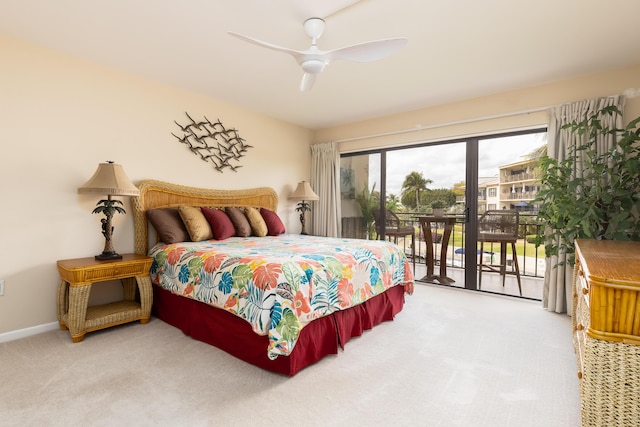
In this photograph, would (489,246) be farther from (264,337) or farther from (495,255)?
(264,337)

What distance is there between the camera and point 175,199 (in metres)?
3.78

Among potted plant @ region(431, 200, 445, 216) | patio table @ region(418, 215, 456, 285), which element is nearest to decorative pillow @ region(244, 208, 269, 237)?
patio table @ region(418, 215, 456, 285)

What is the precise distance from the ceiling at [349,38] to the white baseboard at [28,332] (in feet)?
7.93

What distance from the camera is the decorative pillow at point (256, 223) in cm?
405

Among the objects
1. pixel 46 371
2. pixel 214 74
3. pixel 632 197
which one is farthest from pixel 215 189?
pixel 632 197

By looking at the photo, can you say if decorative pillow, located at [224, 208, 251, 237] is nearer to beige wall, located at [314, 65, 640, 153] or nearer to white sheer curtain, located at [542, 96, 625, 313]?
beige wall, located at [314, 65, 640, 153]

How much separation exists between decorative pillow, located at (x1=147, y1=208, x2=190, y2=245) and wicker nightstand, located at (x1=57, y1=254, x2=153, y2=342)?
0.32 m

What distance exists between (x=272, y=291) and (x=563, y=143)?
3369mm

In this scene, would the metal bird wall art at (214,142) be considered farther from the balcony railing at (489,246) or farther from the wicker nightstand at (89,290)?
the balcony railing at (489,246)

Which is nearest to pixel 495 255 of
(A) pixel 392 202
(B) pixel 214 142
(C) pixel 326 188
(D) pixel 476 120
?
(A) pixel 392 202

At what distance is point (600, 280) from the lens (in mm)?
1148

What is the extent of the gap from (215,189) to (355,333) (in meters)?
2.59

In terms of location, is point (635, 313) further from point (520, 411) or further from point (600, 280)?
point (520, 411)

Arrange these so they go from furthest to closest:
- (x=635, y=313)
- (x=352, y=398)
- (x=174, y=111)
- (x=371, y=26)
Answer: (x=174, y=111) < (x=371, y=26) < (x=352, y=398) < (x=635, y=313)
